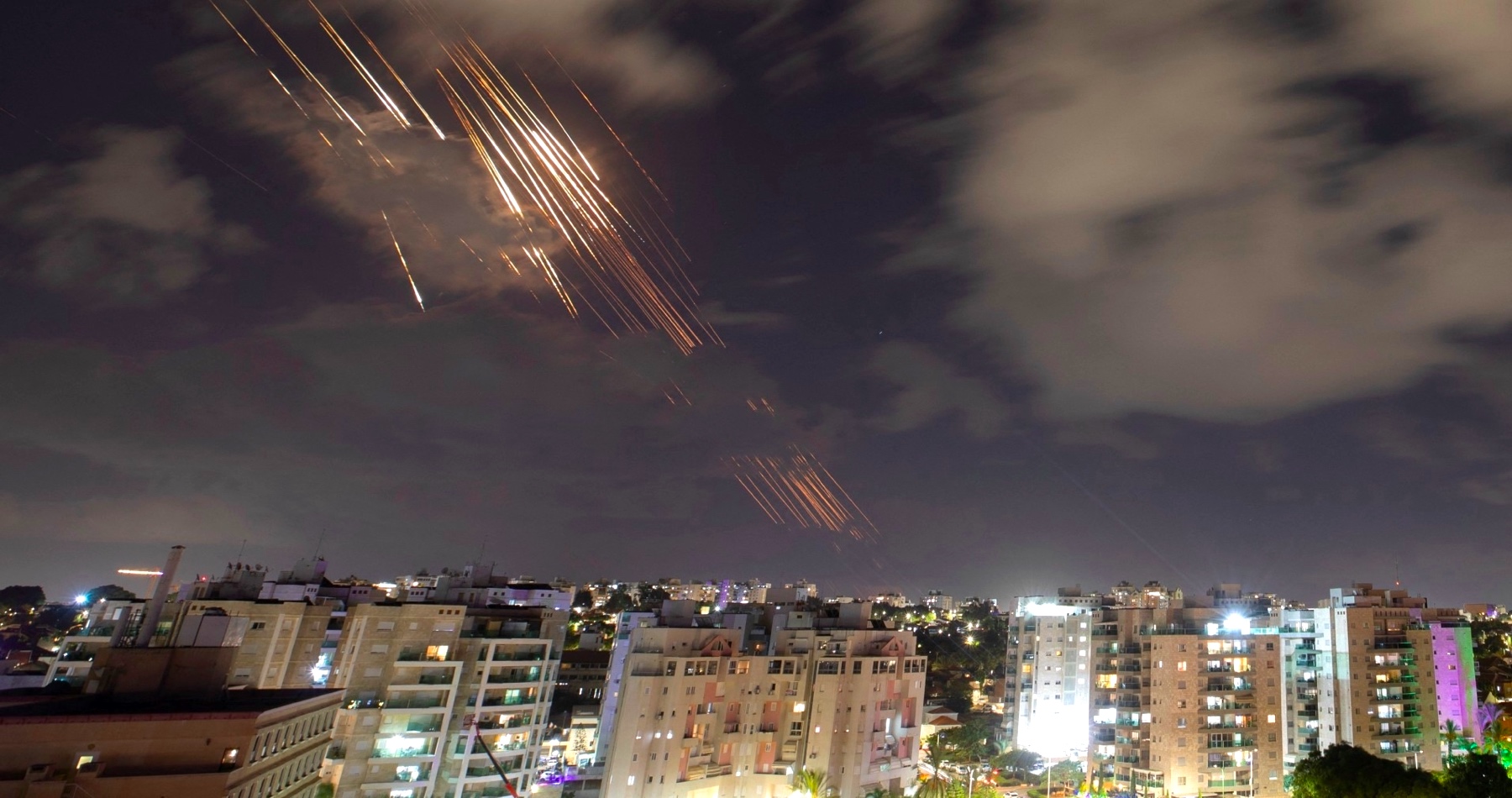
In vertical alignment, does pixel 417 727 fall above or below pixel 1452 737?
below

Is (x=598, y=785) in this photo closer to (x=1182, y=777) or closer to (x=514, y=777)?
(x=514, y=777)

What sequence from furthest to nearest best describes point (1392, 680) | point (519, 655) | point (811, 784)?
point (1392, 680)
point (811, 784)
point (519, 655)

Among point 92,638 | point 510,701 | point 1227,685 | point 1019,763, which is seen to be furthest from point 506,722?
point 1227,685

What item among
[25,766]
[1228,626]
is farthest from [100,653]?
[1228,626]

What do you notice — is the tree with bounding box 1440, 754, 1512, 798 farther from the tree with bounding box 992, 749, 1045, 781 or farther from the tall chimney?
the tall chimney

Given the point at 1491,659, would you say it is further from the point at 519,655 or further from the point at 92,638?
the point at 92,638

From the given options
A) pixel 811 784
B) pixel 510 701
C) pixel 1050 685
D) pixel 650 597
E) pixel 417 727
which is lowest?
pixel 811 784

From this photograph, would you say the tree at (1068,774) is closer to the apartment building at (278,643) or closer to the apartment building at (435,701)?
the apartment building at (435,701)
